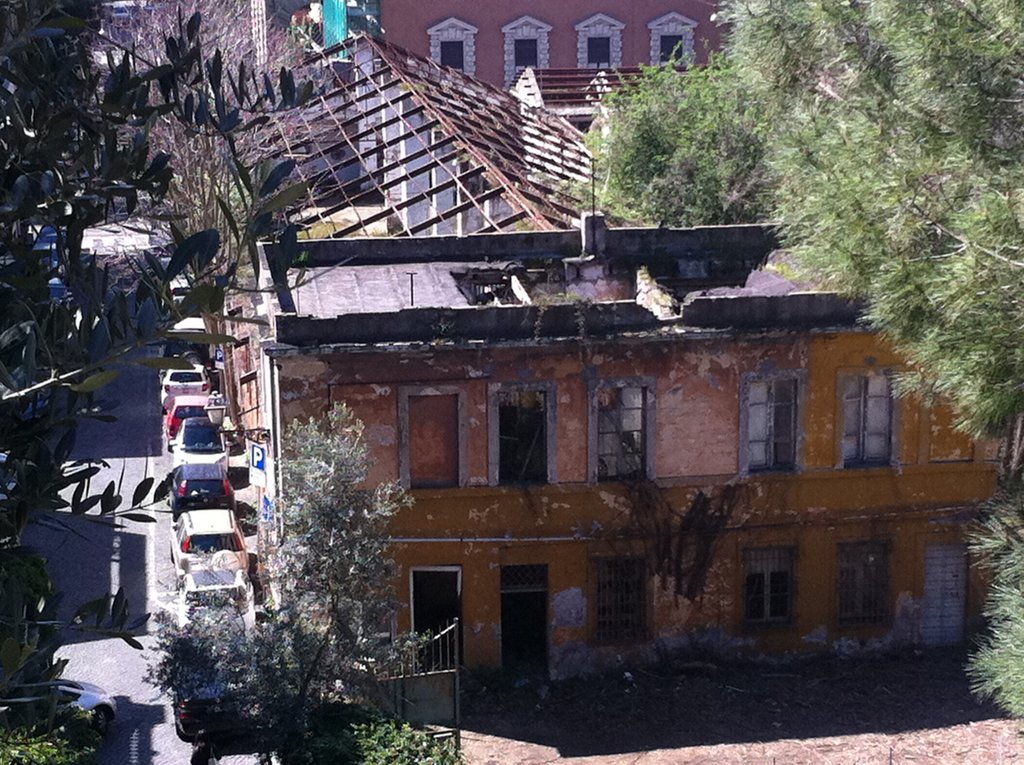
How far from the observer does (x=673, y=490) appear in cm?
2008

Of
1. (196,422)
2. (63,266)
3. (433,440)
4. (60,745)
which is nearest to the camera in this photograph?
(63,266)

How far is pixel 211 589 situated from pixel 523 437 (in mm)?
4799

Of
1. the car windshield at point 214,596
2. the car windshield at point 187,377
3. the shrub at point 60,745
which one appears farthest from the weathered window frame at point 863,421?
the car windshield at point 187,377

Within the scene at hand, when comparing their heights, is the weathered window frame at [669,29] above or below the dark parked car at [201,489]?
above

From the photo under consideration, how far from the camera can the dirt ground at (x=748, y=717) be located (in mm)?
17609

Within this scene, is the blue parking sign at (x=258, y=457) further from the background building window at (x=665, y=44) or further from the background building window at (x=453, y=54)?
the background building window at (x=665, y=44)

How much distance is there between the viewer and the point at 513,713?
18.8m

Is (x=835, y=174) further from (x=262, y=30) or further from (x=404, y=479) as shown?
(x=262, y=30)

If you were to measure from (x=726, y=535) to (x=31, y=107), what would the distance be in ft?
50.4

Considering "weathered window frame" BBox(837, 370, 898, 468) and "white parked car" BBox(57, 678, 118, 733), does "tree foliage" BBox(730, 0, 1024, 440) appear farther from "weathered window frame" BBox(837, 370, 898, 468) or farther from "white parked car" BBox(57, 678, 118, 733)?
"white parked car" BBox(57, 678, 118, 733)

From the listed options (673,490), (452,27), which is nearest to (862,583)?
(673,490)

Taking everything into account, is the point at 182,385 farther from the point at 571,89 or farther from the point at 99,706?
the point at 571,89

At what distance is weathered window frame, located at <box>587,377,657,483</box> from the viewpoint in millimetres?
19641

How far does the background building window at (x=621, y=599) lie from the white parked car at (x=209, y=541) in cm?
560
